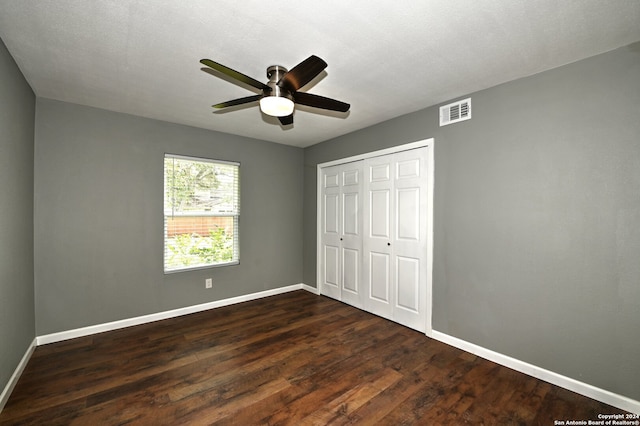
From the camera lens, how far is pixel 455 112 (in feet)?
9.63

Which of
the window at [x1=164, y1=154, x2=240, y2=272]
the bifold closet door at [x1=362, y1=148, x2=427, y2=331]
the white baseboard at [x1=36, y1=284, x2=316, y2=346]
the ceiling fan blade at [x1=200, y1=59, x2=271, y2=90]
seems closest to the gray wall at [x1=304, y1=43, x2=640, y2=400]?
the bifold closet door at [x1=362, y1=148, x2=427, y2=331]

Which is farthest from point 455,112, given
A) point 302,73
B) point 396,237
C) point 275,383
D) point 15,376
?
point 15,376

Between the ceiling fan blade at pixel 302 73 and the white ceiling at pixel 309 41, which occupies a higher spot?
the white ceiling at pixel 309 41

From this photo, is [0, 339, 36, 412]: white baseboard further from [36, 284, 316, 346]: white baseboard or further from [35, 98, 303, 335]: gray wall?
[35, 98, 303, 335]: gray wall

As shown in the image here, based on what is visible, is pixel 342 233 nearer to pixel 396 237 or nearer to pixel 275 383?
pixel 396 237

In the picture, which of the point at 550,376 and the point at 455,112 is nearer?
the point at 550,376

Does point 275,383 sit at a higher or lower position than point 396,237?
lower

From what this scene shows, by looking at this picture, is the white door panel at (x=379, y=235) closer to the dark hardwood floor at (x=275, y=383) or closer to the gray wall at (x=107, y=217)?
the dark hardwood floor at (x=275, y=383)

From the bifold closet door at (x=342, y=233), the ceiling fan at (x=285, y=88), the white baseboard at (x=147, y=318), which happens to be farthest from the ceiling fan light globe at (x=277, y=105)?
the white baseboard at (x=147, y=318)

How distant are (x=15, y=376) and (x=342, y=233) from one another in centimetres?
372

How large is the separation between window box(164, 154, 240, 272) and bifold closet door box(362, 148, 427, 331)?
6.77 ft

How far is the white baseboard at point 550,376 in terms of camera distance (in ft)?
6.48

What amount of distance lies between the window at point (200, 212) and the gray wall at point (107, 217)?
10 centimetres

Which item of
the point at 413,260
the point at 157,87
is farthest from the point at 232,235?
the point at 413,260
